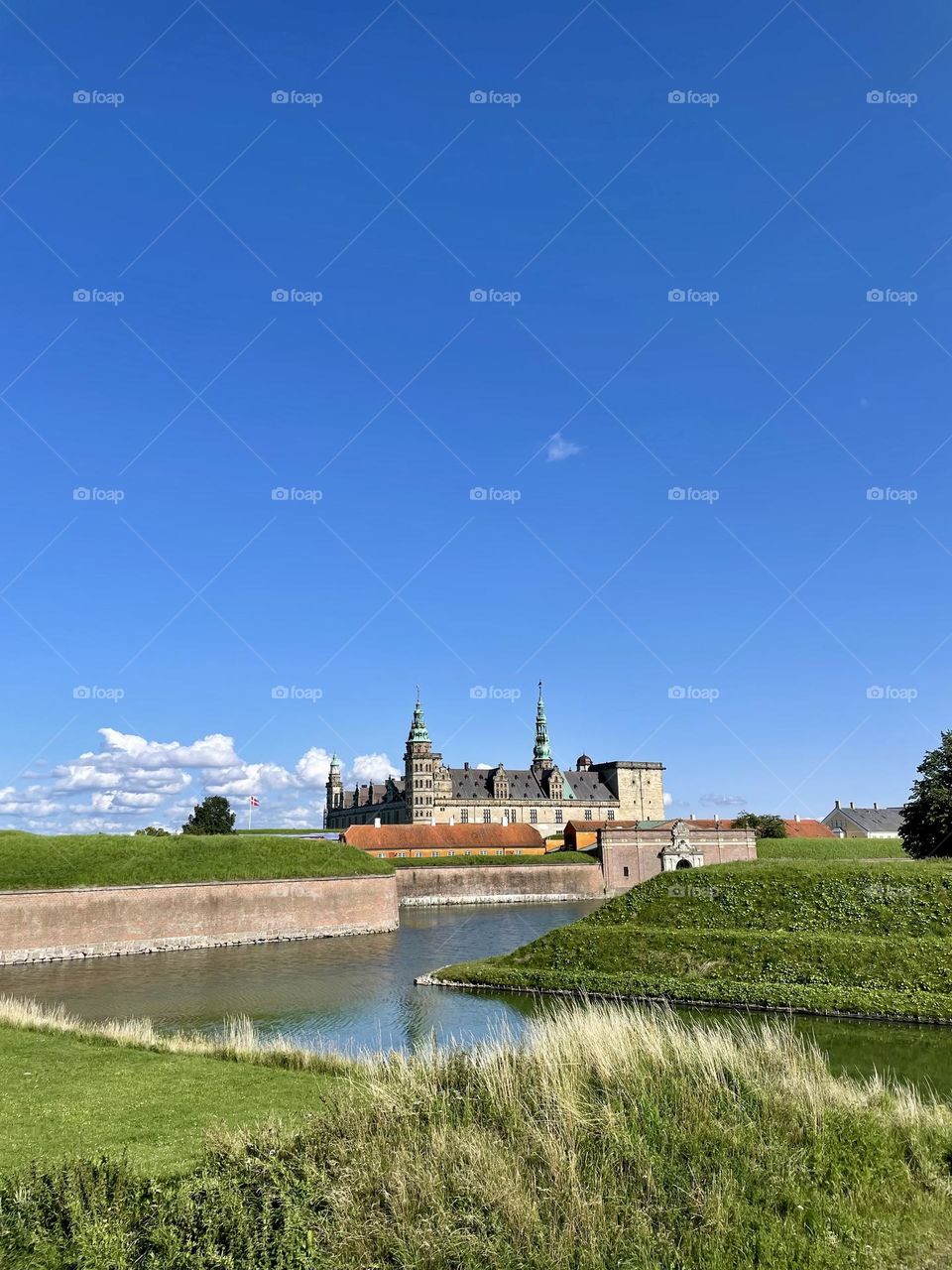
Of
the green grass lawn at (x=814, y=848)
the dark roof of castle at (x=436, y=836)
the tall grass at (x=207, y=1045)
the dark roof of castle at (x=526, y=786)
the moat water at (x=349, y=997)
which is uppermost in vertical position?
the dark roof of castle at (x=526, y=786)

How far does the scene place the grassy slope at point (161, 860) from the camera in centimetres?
4444

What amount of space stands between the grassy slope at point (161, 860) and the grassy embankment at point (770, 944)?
66.7ft

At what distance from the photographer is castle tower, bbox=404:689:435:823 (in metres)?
116

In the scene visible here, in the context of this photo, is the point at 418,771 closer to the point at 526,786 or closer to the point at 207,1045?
the point at 526,786

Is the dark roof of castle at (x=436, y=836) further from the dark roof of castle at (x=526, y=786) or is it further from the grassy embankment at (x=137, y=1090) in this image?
the grassy embankment at (x=137, y=1090)

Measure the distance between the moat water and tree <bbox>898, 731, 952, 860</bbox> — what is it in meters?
25.1

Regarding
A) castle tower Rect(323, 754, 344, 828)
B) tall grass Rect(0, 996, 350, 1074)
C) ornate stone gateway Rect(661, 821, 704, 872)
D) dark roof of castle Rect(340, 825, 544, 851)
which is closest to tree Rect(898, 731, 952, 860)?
ornate stone gateway Rect(661, 821, 704, 872)

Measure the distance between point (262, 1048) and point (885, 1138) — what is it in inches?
453

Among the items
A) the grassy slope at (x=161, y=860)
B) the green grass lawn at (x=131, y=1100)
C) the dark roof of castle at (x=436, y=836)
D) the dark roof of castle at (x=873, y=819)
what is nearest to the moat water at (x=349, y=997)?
the green grass lawn at (x=131, y=1100)

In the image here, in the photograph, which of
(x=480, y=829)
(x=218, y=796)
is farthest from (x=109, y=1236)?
(x=218, y=796)

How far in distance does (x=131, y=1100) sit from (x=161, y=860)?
3742 cm

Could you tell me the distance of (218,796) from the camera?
99.5 metres

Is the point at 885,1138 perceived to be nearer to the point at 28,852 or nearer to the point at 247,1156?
the point at 247,1156

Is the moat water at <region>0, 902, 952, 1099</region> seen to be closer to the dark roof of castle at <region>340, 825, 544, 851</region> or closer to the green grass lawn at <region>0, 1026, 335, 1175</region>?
the green grass lawn at <region>0, 1026, 335, 1175</region>
